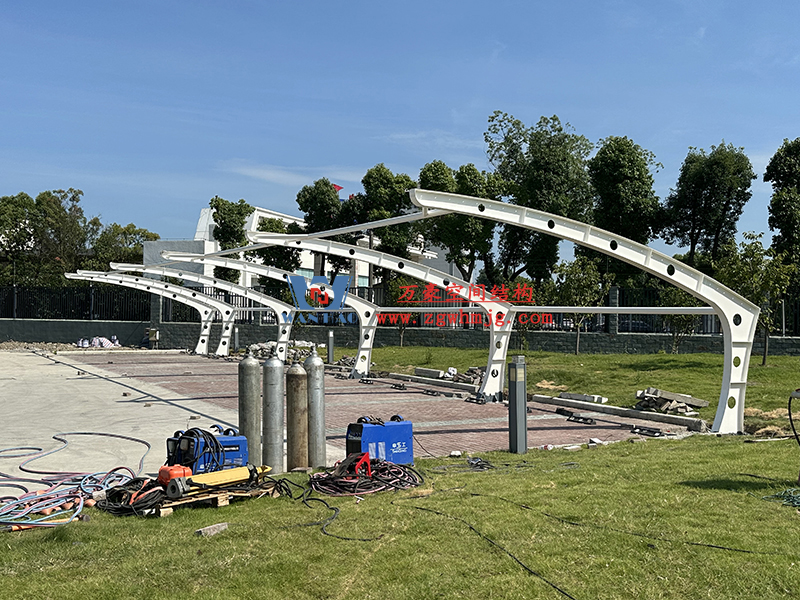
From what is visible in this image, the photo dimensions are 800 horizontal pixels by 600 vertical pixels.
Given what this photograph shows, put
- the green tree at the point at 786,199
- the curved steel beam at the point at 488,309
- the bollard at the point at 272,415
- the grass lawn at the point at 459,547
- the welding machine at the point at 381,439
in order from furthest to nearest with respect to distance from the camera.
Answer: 1. the green tree at the point at 786,199
2. the curved steel beam at the point at 488,309
3. the bollard at the point at 272,415
4. the welding machine at the point at 381,439
5. the grass lawn at the point at 459,547

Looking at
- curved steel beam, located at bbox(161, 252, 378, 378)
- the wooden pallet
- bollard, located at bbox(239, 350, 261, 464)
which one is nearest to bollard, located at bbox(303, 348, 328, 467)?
bollard, located at bbox(239, 350, 261, 464)

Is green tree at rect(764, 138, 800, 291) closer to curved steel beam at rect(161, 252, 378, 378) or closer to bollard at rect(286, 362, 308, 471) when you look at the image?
curved steel beam at rect(161, 252, 378, 378)

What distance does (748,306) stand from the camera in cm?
1246

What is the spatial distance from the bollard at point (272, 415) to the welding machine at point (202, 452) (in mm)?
699

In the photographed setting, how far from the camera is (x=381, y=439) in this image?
8469 mm

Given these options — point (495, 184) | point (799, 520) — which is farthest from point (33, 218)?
point (799, 520)

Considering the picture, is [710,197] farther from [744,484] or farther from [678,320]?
[744,484]

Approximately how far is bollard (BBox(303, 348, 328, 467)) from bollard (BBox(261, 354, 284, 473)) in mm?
395

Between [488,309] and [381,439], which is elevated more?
[488,309]

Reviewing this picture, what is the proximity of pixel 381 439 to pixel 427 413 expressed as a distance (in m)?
6.87

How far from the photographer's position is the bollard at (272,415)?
8539mm

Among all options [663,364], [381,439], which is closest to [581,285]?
[663,364]

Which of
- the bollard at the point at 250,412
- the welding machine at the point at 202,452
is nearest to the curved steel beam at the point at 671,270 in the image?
the bollard at the point at 250,412

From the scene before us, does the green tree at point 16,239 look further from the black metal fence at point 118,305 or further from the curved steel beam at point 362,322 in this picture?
the curved steel beam at point 362,322
